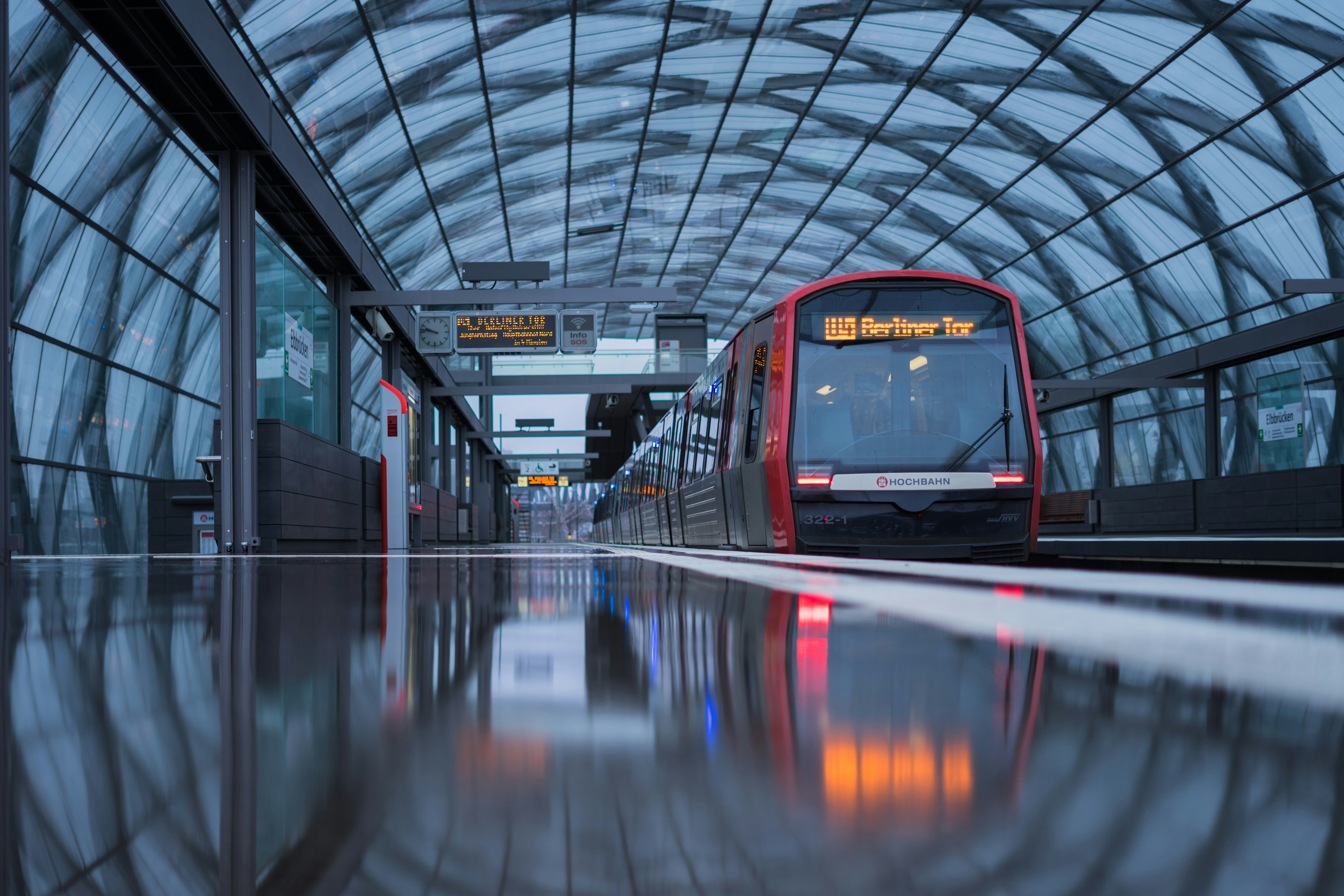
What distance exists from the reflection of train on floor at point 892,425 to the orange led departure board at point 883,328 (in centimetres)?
1

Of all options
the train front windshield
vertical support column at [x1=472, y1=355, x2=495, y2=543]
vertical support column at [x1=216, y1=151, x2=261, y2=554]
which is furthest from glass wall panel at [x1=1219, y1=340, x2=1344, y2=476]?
vertical support column at [x1=472, y1=355, x2=495, y2=543]

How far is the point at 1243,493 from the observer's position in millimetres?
19844

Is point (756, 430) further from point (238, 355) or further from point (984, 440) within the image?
point (238, 355)

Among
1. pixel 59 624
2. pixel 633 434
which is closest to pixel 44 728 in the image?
pixel 59 624

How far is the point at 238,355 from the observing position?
37.7 feet

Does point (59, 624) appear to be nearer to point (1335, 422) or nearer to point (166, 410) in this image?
point (166, 410)

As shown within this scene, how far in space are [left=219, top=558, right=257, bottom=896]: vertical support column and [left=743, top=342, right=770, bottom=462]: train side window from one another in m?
7.81

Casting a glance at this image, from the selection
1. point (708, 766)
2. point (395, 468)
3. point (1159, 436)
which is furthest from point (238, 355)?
point (1159, 436)

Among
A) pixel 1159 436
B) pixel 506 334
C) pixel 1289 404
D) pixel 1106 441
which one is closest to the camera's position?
pixel 506 334

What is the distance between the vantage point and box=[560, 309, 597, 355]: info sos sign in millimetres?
18344

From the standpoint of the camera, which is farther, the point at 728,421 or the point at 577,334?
the point at 577,334

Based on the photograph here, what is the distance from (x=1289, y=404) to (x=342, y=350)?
22.1 metres

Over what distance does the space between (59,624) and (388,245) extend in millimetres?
24285

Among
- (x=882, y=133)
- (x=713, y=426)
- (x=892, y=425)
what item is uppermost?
(x=882, y=133)
